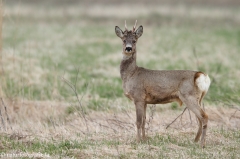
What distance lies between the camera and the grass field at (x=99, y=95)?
870 centimetres

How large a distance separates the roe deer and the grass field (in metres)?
0.48

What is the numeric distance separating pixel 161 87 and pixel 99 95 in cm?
542

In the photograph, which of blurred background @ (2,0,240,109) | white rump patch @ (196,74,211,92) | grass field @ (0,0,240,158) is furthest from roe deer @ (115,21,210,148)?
blurred background @ (2,0,240,109)

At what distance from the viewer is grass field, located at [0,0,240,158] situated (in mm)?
8703

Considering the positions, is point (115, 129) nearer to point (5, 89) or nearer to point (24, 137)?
point (24, 137)

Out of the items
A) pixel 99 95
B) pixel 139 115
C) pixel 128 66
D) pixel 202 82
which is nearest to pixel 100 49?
pixel 99 95

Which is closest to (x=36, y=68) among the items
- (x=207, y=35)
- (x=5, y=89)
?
(x=5, y=89)

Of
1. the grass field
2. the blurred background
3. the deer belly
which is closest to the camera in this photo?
the grass field

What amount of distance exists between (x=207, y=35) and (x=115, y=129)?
68.5ft

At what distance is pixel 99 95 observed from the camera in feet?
46.8

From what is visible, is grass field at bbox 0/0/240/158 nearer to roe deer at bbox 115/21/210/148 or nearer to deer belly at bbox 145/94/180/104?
roe deer at bbox 115/21/210/148

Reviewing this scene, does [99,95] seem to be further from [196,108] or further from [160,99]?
[196,108]

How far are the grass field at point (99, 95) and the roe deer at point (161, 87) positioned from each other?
0.48 metres

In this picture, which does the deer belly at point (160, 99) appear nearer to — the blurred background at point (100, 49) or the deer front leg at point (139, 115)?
the deer front leg at point (139, 115)
